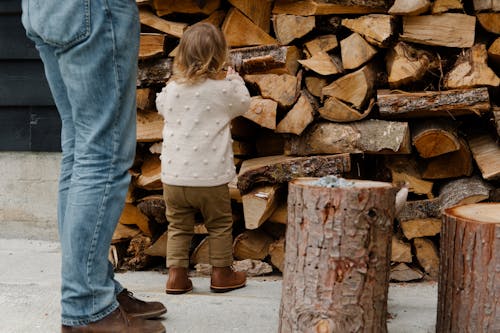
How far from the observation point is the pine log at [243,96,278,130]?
3248mm

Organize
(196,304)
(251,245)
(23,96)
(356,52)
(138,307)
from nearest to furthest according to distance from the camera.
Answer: (138,307)
(196,304)
(356,52)
(251,245)
(23,96)

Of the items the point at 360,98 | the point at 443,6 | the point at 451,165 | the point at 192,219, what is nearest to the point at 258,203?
the point at 192,219

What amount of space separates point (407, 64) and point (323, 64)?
39 cm

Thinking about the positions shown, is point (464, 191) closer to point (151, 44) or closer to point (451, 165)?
point (451, 165)

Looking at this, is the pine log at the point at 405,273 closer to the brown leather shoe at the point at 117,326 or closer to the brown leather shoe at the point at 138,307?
the brown leather shoe at the point at 138,307

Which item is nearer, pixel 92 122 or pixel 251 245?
pixel 92 122

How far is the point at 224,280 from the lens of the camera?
10.5 ft

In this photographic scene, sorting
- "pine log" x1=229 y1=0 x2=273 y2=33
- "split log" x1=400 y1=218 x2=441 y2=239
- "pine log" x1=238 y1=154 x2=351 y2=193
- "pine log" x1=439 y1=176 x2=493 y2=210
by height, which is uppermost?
"pine log" x1=229 y1=0 x2=273 y2=33

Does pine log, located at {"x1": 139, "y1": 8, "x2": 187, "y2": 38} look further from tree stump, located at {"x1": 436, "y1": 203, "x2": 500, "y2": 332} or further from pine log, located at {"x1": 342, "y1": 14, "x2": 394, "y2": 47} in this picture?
tree stump, located at {"x1": 436, "y1": 203, "x2": 500, "y2": 332}

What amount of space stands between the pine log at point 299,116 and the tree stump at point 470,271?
0.96 m

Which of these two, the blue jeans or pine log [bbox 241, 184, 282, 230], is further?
pine log [bbox 241, 184, 282, 230]

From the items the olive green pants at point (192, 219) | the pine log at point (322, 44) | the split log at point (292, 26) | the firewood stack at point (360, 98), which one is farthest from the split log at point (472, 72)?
the olive green pants at point (192, 219)

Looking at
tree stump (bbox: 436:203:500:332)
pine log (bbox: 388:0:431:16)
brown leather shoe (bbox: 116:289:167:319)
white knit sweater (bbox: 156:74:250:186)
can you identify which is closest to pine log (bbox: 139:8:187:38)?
white knit sweater (bbox: 156:74:250:186)

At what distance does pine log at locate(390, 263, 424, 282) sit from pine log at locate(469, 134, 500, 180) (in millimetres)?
586
